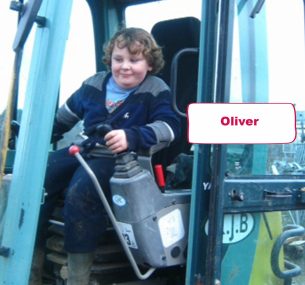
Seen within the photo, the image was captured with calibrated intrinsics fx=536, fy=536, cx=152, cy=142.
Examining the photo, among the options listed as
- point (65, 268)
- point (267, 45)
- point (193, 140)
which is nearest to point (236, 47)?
point (267, 45)

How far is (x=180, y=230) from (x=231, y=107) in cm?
50

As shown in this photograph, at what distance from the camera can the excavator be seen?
1.77m

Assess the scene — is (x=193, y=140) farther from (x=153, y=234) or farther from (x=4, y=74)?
(x=4, y=74)

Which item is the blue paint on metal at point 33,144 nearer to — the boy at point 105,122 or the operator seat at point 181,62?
the boy at point 105,122

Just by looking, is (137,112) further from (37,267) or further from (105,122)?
(37,267)

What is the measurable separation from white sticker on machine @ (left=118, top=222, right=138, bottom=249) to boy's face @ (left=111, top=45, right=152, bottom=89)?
63 centimetres

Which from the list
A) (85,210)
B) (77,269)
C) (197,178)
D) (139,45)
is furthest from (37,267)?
(139,45)

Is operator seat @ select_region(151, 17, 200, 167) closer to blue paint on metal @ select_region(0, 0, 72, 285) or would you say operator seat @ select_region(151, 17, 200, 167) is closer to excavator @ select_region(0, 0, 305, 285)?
excavator @ select_region(0, 0, 305, 285)

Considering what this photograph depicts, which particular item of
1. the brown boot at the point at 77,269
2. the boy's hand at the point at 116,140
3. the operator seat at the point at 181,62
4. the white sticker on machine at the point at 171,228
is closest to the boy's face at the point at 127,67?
the operator seat at the point at 181,62

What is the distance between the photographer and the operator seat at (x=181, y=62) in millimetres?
2473

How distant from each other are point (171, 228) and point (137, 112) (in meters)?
0.50

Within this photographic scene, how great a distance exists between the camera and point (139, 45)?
2229 mm

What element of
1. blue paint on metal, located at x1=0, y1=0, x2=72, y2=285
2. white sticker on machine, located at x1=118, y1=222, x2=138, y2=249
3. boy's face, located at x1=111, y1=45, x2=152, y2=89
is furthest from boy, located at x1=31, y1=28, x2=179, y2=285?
blue paint on metal, located at x1=0, y1=0, x2=72, y2=285

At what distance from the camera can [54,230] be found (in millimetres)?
2346
